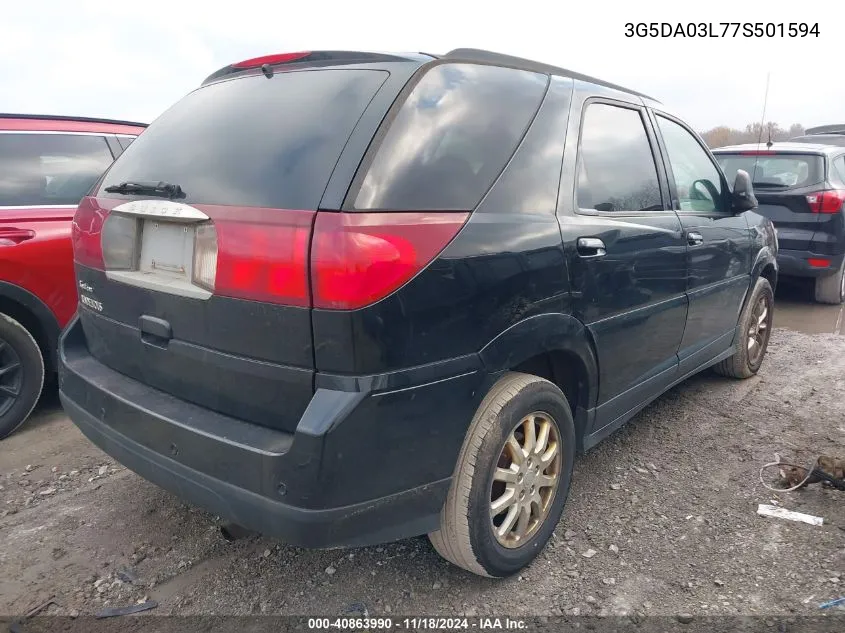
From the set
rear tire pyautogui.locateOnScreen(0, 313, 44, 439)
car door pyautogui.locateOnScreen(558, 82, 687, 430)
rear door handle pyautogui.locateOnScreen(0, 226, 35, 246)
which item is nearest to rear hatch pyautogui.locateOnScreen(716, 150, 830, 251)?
car door pyautogui.locateOnScreen(558, 82, 687, 430)

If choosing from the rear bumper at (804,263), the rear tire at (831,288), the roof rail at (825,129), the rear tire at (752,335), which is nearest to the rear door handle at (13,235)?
the rear tire at (752,335)

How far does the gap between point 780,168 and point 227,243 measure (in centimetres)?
640

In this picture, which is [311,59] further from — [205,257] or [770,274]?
[770,274]

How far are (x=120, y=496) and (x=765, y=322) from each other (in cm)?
430

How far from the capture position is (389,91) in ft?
6.32

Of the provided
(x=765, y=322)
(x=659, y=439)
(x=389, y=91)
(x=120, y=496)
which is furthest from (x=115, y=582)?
(x=765, y=322)

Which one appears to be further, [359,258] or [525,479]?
[525,479]

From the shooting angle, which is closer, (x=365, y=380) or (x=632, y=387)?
(x=365, y=380)

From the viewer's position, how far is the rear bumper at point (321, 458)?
5.61 ft

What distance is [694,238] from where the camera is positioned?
3277 mm

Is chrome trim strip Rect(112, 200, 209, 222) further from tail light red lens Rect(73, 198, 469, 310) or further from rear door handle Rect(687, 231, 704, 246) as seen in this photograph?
rear door handle Rect(687, 231, 704, 246)

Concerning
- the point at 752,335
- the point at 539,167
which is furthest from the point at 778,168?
the point at 539,167

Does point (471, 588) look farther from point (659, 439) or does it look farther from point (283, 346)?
point (659, 439)

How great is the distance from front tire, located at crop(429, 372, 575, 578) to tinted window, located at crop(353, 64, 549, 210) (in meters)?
0.69
